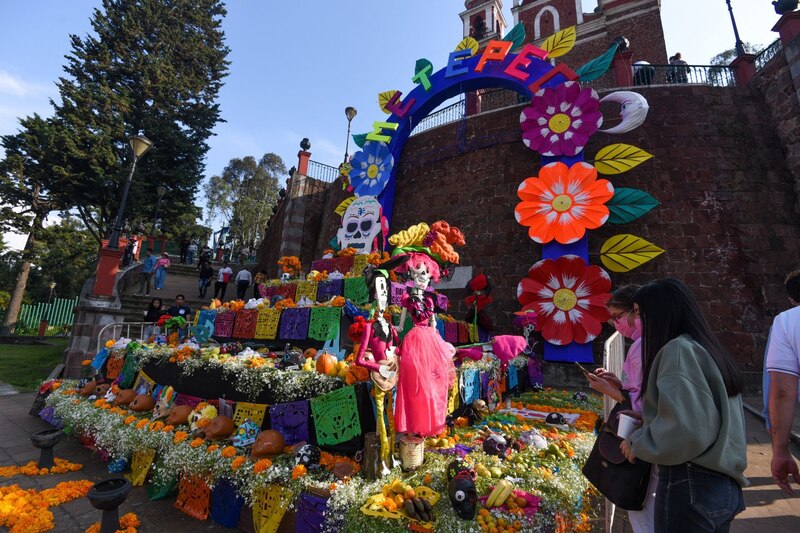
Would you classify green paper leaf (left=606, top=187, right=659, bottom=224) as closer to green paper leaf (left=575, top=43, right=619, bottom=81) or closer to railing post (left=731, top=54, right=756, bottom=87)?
green paper leaf (left=575, top=43, right=619, bottom=81)

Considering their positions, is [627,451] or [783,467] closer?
[627,451]

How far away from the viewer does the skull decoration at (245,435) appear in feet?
12.8

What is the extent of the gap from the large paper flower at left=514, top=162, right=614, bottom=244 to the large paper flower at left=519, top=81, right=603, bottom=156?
1.84 ft

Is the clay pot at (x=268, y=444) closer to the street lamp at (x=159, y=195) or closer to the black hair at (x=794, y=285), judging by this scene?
the black hair at (x=794, y=285)

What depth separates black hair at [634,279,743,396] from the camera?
160 cm

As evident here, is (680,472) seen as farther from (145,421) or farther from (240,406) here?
(145,421)

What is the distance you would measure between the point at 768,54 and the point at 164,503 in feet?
51.2

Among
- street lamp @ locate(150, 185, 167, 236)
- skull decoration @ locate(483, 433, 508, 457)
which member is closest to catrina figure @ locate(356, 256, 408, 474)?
skull decoration @ locate(483, 433, 508, 457)

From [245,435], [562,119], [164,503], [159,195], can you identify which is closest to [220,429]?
[245,435]

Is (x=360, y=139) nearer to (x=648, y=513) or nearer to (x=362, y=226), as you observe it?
(x=362, y=226)

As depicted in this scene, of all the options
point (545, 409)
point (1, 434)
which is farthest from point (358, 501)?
point (1, 434)

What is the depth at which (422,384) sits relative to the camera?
3.33m

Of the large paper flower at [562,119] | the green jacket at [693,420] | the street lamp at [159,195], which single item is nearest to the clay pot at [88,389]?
the green jacket at [693,420]

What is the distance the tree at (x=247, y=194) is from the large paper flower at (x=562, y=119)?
30107mm
